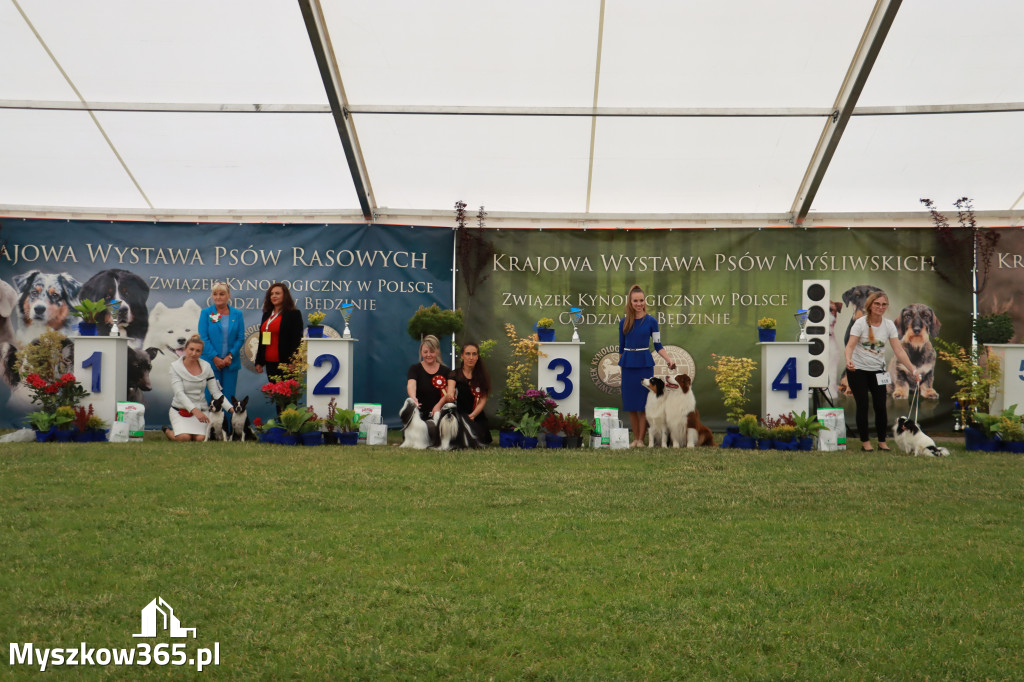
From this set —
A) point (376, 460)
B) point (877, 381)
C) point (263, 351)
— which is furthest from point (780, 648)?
point (263, 351)

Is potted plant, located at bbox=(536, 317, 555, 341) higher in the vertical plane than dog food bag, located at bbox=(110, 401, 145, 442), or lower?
higher

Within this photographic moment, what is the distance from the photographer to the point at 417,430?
743 centimetres

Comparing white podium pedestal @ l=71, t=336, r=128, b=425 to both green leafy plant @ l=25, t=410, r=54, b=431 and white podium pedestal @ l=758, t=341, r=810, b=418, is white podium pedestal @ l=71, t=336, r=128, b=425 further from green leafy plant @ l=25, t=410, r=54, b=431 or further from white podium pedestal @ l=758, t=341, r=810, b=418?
white podium pedestal @ l=758, t=341, r=810, b=418

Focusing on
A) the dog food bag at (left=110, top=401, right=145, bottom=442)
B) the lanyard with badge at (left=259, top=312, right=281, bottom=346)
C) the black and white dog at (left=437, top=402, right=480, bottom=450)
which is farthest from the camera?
the lanyard with badge at (left=259, top=312, right=281, bottom=346)

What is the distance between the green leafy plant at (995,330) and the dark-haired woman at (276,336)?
739 cm

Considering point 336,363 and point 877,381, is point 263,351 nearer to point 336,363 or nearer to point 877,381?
point 336,363

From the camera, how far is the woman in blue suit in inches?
331

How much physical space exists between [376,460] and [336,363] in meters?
2.24

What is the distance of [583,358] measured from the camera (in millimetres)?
9938

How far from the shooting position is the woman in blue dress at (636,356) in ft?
25.8

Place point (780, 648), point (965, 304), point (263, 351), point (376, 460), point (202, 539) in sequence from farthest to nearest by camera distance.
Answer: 1. point (965, 304)
2. point (263, 351)
3. point (376, 460)
4. point (202, 539)
5. point (780, 648)

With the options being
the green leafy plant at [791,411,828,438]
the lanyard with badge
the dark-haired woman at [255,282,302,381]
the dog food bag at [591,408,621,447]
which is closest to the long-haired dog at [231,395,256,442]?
the dark-haired woman at [255,282,302,381]

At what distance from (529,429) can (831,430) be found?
9.63 ft

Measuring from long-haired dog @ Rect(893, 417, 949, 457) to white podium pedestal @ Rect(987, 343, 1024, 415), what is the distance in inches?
58.7
